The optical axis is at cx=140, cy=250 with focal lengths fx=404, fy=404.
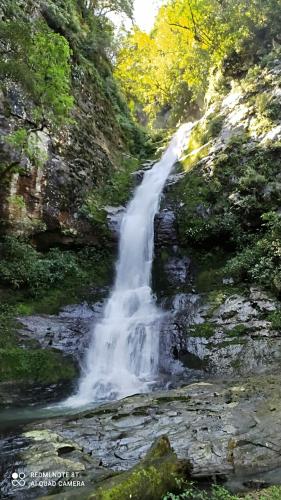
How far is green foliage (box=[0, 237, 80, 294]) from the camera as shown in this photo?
495 inches

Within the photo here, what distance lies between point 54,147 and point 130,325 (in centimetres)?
752

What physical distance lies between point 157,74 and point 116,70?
3.56m

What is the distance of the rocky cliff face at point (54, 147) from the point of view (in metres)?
12.1

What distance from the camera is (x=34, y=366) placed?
415 inches

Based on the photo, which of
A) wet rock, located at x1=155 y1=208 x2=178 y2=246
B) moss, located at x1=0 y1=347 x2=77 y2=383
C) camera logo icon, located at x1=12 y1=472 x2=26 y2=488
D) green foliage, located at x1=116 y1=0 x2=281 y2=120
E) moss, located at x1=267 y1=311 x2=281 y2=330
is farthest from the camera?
green foliage, located at x1=116 y1=0 x2=281 y2=120

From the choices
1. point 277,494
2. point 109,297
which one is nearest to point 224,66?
point 109,297

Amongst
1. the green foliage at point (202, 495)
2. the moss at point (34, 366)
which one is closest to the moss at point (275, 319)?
the moss at point (34, 366)

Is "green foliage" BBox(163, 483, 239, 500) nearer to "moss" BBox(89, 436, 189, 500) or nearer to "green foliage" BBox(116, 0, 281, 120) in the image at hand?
"moss" BBox(89, 436, 189, 500)

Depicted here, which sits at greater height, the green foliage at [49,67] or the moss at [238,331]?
the green foliage at [49,67]

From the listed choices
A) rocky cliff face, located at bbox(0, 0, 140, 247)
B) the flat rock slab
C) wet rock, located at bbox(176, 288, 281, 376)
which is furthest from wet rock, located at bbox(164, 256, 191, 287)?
the flat rock slab

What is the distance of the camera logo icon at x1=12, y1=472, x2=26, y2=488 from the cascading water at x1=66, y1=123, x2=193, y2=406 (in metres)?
4.29

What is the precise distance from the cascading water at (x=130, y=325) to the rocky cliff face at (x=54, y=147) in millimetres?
1782

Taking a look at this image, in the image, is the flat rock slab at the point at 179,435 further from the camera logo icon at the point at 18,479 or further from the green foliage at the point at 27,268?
the green foliage at the point at 27,268

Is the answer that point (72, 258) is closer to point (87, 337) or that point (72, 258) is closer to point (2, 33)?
point (87, 337)
